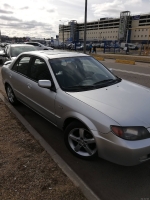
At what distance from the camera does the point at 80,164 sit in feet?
9.18

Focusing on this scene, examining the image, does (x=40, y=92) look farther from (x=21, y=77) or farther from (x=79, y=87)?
(x=21, y=77)

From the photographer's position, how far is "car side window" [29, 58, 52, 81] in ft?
11.3

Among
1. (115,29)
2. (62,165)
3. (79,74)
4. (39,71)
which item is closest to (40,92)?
(39,71)

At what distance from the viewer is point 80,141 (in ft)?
9.23

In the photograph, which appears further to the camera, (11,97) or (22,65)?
Answer: (11,97)

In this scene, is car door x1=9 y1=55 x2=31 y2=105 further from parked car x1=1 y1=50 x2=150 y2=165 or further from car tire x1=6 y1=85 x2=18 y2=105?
car tire x1=6 y1=85 x2=18 y2=105

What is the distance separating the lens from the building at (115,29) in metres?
79.8

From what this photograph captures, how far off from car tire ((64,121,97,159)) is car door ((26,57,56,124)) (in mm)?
502

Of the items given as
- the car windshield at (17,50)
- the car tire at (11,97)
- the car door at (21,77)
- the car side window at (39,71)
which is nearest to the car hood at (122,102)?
the car side window at (39,71)

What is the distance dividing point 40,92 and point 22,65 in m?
1.24

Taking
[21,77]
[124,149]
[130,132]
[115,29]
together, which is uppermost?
[115,29]

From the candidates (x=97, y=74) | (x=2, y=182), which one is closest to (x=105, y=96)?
(x=97, y=74)

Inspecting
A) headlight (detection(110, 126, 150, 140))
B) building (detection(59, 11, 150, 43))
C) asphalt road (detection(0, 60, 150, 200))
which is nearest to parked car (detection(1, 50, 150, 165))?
headlight (detection(110, 126, 150, 140))

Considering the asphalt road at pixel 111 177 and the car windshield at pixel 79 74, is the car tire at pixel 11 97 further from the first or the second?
the asphalt road at pixel 111 177
